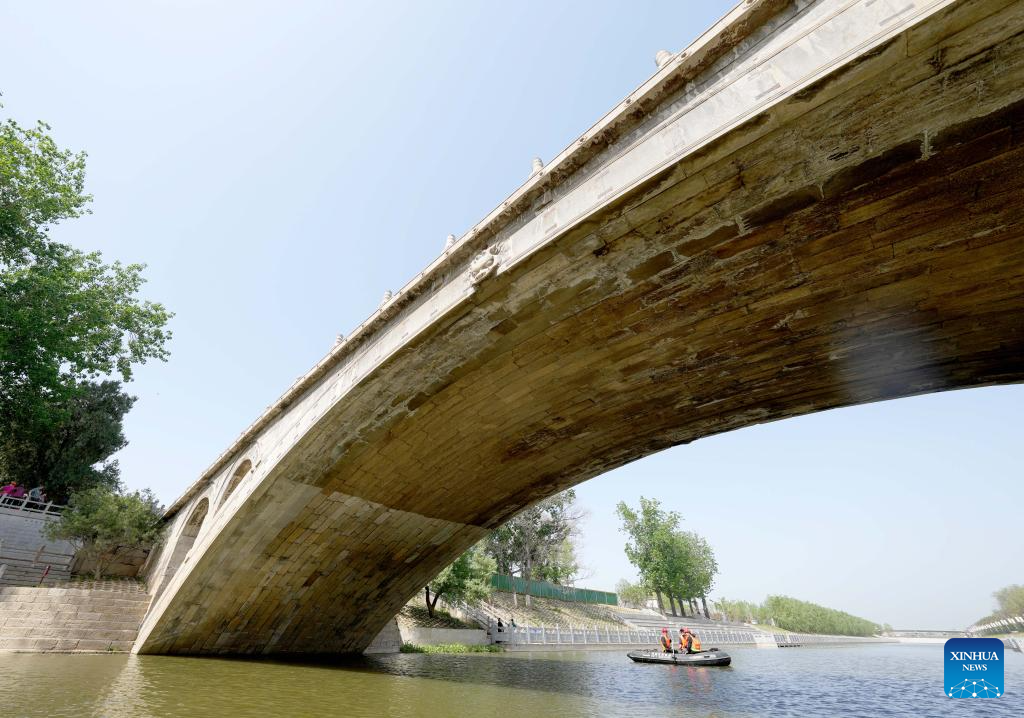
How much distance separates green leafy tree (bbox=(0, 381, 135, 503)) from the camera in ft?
102

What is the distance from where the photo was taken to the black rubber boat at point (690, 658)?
2002cm

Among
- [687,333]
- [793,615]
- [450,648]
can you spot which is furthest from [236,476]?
[793,615]

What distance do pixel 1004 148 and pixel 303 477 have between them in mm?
15670

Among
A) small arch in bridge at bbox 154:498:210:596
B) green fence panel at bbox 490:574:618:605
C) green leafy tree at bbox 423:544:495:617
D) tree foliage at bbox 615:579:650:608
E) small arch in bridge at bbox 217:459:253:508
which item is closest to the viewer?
small arch in bridge at bbox 217:459:253:508

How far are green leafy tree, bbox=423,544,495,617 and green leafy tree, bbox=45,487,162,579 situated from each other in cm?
1432

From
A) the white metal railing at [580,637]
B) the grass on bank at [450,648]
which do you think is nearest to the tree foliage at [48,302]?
the grass on bank at [450,648]

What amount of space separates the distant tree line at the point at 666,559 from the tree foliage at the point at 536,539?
559 inches

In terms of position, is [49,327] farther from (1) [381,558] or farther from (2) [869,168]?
(2) [869,168]

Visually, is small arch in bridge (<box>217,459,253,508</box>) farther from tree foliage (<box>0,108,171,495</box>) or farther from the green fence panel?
the green fence panel

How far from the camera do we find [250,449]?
54.9ft

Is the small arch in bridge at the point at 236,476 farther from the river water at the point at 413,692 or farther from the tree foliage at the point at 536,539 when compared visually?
the tree foliage at the point at 536,539

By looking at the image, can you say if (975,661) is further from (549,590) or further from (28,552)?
(549,590)

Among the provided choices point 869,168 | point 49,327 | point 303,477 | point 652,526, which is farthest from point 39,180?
point 652,526

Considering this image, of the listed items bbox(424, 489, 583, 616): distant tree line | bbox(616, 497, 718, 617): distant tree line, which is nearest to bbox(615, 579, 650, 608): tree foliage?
bbox(616, 497, 718, 617): distant tree line
